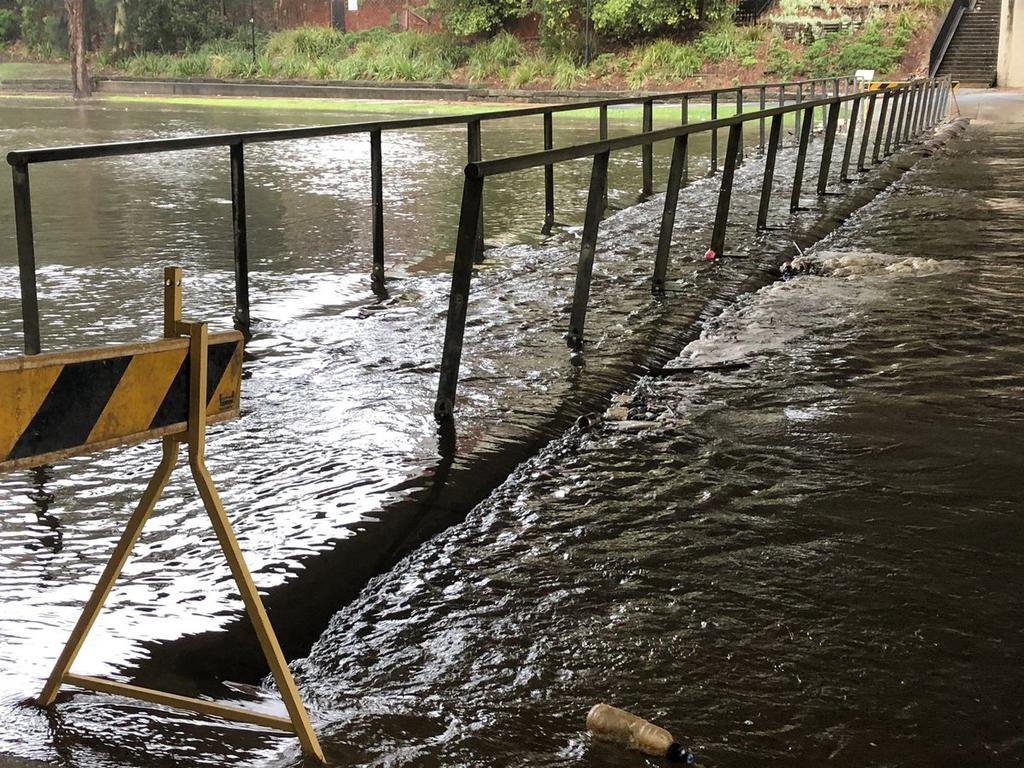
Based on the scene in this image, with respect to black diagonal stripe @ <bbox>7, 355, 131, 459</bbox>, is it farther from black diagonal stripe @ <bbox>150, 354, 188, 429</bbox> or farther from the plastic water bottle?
the plastic water bottle

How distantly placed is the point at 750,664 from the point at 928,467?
1729 millimetres

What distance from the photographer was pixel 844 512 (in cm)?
394

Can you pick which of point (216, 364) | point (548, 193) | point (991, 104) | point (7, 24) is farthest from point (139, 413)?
point (7, 24)

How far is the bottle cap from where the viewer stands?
2562 millimetres

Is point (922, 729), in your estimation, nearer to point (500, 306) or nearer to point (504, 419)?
point (504, 419)

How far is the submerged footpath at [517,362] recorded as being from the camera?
3193 mm

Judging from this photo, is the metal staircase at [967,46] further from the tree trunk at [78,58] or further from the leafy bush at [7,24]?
the leafy bush at [7,24]

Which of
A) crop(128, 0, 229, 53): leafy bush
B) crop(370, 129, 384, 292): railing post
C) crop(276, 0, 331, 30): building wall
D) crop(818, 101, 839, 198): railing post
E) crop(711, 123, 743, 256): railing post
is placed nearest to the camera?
crop(370, 129, 384, 292): railing post

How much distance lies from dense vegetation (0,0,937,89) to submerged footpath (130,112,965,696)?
32.0 meters

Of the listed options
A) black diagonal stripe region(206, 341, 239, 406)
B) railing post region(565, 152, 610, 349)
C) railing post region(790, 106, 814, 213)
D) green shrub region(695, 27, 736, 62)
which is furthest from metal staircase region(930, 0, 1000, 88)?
black diagonal stripe region(206, 341, 239, 406)

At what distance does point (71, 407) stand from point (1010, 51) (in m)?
43.8

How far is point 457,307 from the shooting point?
4855 millimetres

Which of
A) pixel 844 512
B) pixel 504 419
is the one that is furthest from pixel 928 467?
pixel 504 419

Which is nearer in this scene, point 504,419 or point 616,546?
point 616,546
